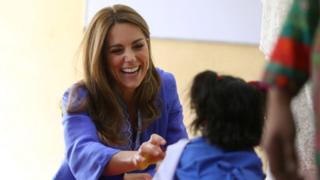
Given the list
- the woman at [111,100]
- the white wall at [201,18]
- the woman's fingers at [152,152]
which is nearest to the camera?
the woman's fingers at [152,152]

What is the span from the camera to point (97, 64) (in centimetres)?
175

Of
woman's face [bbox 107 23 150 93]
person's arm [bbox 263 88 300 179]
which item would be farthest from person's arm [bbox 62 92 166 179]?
person's arm [bbox 263 88 300 179]

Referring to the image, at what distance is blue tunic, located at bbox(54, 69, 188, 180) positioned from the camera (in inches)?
63.6

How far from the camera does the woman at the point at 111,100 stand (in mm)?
1684

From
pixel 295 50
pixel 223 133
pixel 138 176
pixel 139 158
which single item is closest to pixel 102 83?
pixel 138 176

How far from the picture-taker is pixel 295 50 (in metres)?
0.92

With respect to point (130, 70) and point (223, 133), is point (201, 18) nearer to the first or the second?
point (130, 70)

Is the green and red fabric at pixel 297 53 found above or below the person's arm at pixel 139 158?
above

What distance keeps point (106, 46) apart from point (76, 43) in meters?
1.54

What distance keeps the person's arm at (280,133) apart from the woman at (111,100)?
0.75 m

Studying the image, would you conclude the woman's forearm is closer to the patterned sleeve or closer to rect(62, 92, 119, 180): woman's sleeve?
rect(62, 92, 119, 180): woman's sleeve

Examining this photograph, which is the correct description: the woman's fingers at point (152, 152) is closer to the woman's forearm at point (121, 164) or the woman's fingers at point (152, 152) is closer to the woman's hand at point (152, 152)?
the woman's hand at point (152, 152)

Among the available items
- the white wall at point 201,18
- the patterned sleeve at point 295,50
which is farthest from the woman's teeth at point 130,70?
the white wall at point 201,18

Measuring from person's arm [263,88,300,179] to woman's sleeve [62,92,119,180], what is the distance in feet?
2.40
